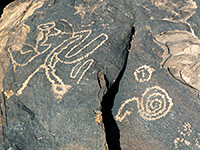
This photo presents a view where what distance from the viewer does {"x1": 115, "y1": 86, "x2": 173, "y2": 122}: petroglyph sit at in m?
1.59

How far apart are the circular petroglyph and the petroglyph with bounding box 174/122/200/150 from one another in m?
0.13

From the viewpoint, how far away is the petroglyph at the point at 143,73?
168 centimetres

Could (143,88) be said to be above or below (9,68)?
below

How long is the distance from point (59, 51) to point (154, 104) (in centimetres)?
64

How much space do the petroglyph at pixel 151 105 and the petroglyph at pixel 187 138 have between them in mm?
128

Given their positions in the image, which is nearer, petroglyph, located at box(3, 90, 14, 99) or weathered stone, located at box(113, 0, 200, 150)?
weathered stone, located at box(113, 0, 200, 150)

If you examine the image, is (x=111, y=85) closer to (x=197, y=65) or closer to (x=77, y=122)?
(x=77, y=122)

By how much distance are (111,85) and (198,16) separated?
0.70 meters

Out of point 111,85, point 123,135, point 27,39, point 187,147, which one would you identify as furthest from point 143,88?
point 27,39

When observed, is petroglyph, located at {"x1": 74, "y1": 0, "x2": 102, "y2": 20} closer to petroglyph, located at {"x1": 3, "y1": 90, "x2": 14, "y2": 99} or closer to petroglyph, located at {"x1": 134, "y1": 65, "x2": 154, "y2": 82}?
petroglyph, located at {"x1": 134, "y1": 65, "x2": 154, "y2": 82}

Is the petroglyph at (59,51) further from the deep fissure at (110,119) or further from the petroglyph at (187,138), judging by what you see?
the petroglyph at (187,138)

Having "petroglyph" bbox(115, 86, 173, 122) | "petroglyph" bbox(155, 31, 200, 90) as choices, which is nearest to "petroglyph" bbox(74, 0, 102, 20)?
"petroglyph" bbox(155, 31, 200, 90)

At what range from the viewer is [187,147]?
1.50m

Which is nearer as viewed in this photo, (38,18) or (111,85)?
Result: (111,85)
